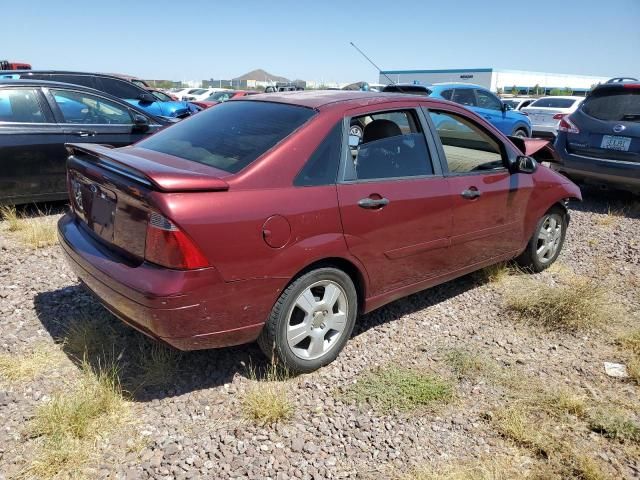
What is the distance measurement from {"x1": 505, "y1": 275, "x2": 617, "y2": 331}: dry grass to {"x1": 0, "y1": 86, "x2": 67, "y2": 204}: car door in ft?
16.5

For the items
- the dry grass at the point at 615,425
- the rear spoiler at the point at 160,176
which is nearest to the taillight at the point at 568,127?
the dry grass at the point at 615,425

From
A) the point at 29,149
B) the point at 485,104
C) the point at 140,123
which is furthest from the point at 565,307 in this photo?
the point at 485,104

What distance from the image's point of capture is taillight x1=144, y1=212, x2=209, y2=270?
8.25ft

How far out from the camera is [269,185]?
280 cm

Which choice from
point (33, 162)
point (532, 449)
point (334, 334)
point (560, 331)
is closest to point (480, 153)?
point (560, 331)

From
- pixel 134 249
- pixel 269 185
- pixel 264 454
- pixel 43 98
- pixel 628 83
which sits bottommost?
pixel 264 454

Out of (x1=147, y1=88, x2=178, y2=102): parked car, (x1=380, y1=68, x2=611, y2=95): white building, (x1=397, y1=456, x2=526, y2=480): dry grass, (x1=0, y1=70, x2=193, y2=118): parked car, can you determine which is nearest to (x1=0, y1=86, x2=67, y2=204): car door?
(x1=0, y1=70, x2=193, y2=118): parked car

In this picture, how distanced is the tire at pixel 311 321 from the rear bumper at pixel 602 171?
15.9ft

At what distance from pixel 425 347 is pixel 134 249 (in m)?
2.06

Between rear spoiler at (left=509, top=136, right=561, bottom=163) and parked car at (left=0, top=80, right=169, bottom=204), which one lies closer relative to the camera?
rear spoiler at (left=509, top=136, right=561, bottom=163)

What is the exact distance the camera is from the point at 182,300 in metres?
2.55

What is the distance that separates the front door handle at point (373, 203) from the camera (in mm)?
3154

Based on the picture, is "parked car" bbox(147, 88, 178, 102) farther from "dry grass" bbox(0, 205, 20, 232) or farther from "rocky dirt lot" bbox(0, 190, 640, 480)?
"rocky dirt lot" bbox(0, 190, 640, 480)

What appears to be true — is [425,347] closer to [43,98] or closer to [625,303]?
[625,303]
